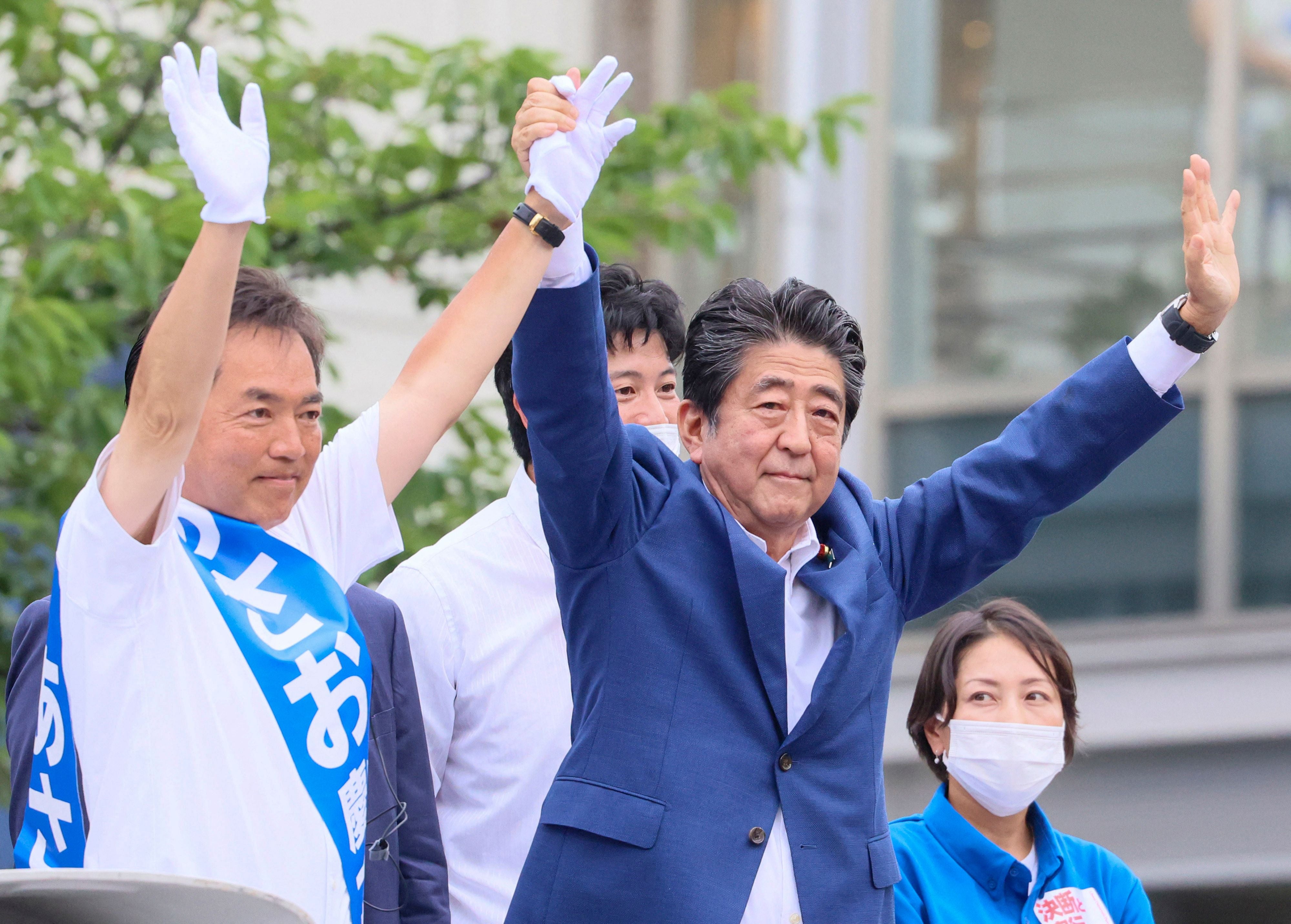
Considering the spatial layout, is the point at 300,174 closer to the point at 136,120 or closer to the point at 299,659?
the point at 136,120

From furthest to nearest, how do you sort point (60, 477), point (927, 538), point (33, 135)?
point (33, 135)
point (60, 477)
point (927, 538)

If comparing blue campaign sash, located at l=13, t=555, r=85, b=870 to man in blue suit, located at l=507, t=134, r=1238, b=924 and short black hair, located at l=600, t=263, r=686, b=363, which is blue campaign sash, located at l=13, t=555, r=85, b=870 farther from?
short black hair, located at l=600, t=263, r=686, b=363

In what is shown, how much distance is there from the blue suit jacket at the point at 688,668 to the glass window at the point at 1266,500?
445 cm

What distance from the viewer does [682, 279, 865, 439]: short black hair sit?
2.24 metres

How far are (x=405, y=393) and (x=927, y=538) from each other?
80 centimetres

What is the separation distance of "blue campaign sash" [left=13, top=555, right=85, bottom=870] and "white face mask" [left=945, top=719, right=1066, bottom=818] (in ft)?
5.58

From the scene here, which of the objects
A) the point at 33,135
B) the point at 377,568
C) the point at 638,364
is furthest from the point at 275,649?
the point at 33,135

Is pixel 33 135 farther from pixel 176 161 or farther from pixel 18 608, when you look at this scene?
pixel 18 608

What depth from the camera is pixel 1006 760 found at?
3010 mm

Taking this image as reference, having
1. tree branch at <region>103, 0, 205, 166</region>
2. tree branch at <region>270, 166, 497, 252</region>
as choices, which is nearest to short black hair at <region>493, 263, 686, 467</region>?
tree branch at <region>270, 166, 497, 252</region>

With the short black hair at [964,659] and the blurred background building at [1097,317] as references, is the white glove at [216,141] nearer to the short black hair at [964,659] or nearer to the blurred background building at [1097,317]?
the short black hair at [964,659]

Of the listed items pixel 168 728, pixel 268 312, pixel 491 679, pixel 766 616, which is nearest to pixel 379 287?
pixel 491 679

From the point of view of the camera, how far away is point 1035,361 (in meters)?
6.79

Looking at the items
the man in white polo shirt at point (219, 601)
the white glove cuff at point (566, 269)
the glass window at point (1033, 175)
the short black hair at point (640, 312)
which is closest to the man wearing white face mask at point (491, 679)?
the short black hair at point (640, 312)
